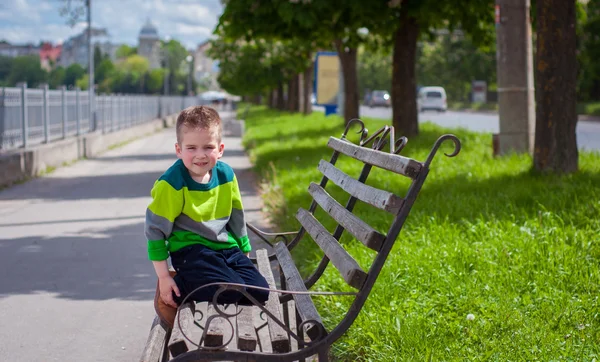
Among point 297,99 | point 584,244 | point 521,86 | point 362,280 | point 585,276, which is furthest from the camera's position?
point 297,99

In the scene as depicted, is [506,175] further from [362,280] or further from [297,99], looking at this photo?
[297,99]

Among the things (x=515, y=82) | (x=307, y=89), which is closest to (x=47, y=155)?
(x=515, y=82)

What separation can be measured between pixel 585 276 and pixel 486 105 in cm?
6455

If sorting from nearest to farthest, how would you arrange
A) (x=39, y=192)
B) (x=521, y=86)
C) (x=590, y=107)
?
(x=521, y=86)
(x=39, y=192)
(x=590, y=107)

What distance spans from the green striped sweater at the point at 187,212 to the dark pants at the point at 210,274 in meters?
0.05

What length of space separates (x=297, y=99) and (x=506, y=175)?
136ft

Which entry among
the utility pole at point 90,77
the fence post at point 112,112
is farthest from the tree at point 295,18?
the fence post at point 112,112

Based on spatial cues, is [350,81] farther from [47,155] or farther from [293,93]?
[293,93]

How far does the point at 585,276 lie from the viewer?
5504mm

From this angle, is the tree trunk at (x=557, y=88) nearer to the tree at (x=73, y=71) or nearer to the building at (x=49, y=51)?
the tree at (x=73, y=71)

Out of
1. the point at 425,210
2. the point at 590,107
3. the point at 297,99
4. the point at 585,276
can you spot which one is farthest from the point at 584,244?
the point at 297,99

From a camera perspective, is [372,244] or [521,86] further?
[521,86]

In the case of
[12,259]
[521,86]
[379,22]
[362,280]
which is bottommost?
[12,259]

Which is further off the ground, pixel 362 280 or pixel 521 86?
pixel 521 86
